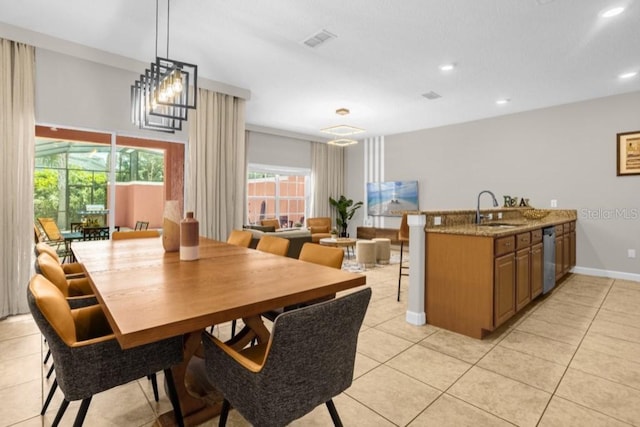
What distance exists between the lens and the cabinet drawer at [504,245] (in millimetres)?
2666

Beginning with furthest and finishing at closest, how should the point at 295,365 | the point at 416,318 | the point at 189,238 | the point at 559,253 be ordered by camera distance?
the point at 559,253 < the point at 416,318 < the point at 189,238 < the point at 295,365

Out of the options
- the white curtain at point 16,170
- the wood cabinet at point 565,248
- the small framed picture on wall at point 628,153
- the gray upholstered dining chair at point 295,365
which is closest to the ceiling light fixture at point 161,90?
the white curtain at point 16,170

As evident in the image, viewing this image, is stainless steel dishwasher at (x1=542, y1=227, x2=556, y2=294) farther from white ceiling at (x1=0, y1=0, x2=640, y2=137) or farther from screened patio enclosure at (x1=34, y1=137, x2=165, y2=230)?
screened patio enclosure at (x1=34, y1=137, x2=165, y2=230)

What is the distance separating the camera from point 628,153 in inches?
183

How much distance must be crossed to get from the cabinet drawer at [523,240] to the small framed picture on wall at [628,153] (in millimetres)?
2876

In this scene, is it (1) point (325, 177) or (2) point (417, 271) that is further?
(1) point (325, 177)

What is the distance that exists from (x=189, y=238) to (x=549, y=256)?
4016 millimetres

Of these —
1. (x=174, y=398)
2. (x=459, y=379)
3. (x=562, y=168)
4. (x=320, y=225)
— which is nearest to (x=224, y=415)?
(x=174, y=398)

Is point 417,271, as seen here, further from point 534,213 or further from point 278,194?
point 278,194

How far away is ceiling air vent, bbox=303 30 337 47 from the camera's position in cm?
318

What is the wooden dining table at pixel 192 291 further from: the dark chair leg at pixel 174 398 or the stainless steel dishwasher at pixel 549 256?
the stainless steel dishwasher at pixel 549 256

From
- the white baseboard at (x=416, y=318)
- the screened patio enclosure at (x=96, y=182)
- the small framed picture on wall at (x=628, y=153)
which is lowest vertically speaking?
the white baseboard at (x=416, y=318)

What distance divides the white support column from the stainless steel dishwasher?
5.51 ft

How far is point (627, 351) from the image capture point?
2.48 m
